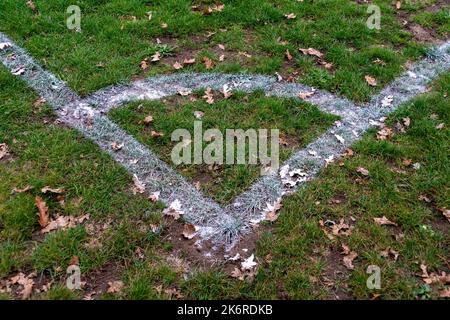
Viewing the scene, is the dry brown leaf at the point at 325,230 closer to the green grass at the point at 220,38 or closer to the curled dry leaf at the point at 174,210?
the curled dry leaf at the point at 174,210

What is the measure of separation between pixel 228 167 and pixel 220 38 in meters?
2.84

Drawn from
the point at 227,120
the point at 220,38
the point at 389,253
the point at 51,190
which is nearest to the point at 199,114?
the point at 227,120

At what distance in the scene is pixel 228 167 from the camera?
518 centimetres

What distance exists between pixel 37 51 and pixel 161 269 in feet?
14.1

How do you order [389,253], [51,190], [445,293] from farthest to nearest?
[51,190] → [389,253] → [445,293]

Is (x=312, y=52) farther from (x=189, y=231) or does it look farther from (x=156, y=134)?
(x=189, y=231)

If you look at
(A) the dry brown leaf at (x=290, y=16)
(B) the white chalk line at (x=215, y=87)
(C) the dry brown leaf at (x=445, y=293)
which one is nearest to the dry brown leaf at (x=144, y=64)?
(B) the white chalk line at (x=215, y=87)

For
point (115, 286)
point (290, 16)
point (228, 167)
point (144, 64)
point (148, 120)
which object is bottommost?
point (115, 286)

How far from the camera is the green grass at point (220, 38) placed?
6.55 m

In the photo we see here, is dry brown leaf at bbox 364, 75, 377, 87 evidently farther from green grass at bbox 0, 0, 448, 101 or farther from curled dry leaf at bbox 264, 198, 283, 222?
curled dry leaf at bbox 264, 198, 283, 222

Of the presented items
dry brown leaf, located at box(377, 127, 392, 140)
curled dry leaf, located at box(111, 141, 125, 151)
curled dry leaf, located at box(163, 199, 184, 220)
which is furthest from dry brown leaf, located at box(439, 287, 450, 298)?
curled dry leaf, located at box(111, 141, 125, 151)
